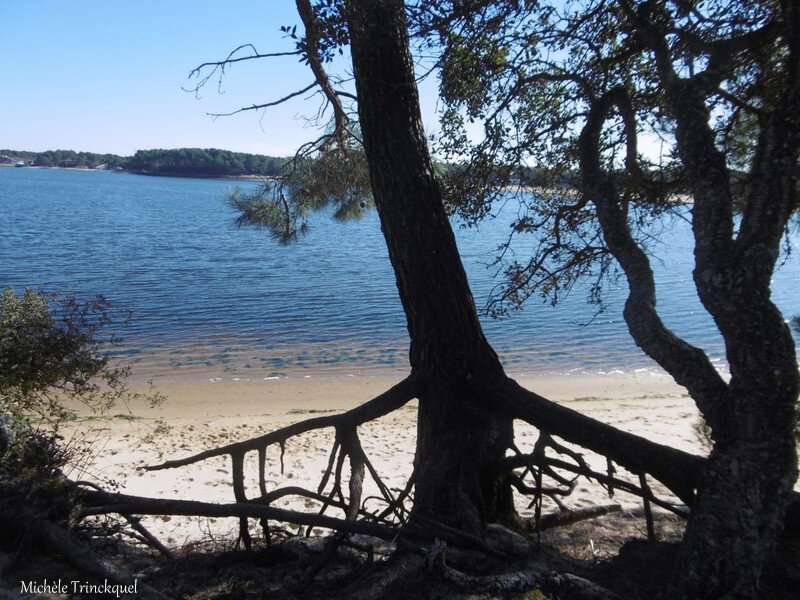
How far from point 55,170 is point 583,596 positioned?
218634 millimetres

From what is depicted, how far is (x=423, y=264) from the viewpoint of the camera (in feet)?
13.9

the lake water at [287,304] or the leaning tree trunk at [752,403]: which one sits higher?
the leaning tree trunk at [752,403]

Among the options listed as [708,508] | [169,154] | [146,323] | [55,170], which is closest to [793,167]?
[708,508]

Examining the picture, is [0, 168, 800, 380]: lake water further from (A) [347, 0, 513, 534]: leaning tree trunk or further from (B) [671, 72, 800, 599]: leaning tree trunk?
(B) [671, 72, 800, 599]: leaning tree trunk

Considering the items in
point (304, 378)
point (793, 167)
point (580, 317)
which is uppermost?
point (793, 167)

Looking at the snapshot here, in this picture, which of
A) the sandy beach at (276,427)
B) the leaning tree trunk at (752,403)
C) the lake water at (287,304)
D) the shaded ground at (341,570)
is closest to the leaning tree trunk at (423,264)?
the shaded ground at (341,570)

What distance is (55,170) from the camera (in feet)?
630

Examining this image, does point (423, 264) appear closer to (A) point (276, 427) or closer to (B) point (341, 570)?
(B) point (341, 570)

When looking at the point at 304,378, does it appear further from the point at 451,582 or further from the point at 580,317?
the point at 451,582

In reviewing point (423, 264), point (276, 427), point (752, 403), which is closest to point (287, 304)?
point (276, 427)

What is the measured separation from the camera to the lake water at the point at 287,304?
52.5 feet

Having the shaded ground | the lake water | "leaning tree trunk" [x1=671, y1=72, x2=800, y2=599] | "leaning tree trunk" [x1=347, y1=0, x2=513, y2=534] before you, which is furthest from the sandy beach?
"leaning tree trunk" [x1=671, y1=72, x2=800, y2=599]

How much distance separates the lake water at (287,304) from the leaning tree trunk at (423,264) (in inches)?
151

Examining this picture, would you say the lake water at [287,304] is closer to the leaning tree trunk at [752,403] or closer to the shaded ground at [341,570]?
the leaning tree trunk at [752,403]
